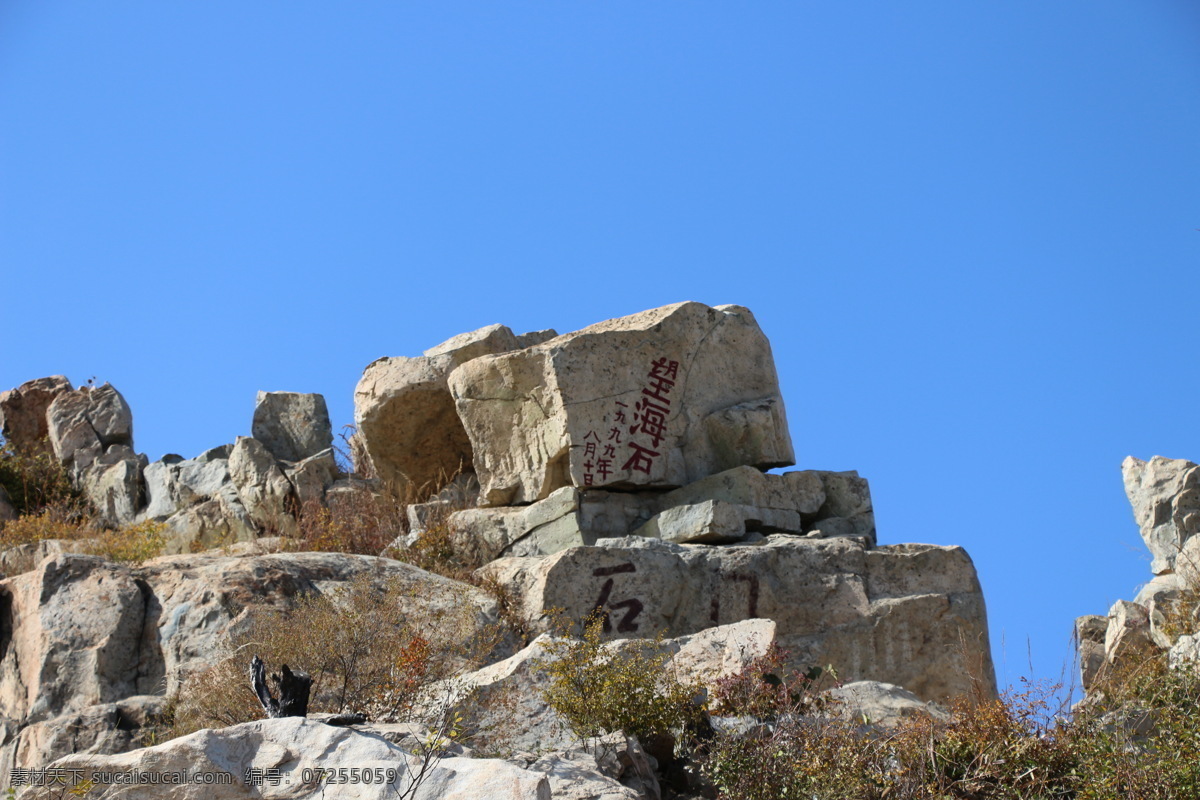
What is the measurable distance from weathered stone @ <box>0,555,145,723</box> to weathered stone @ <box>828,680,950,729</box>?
4.46m

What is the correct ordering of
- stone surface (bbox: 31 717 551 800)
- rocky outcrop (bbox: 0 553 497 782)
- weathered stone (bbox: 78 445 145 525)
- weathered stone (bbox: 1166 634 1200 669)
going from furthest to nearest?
weathered stone (bbox: 78 445 145 525)
rocky outcrop (bbox: 0 553 497 782)
weathered stone (bbox: 1166 634 1200 669)
stone surface (bbox: 31 717 551 800)

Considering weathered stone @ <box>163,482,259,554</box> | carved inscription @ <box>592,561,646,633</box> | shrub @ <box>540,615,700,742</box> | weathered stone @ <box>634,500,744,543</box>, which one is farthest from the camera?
weathered stone @ <box>163,482,259,554</box>

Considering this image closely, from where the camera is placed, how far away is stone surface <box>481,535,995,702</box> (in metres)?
10.1

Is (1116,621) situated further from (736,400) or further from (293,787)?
(293,787)

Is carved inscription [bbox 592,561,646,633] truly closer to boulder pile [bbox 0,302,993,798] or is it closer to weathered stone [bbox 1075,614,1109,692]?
boulder pile [bbox 0,302,993,798]

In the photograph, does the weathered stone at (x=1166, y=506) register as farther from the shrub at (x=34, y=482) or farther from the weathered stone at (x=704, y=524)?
the shrub at (x=34, y=482)

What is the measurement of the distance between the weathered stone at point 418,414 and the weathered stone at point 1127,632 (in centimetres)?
598

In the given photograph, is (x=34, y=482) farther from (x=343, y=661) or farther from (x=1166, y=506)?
(x=1166, y=506)

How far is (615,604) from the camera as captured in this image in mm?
10055

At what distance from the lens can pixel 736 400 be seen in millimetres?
12445

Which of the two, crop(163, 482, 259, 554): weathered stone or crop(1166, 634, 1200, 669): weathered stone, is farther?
crop(163, 482, 259, 554): weathered stone

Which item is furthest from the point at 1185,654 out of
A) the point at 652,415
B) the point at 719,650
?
the point at 652,415

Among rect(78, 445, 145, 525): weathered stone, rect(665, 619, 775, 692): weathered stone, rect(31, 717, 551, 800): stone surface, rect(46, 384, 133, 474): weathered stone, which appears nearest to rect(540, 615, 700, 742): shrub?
rect(665, 619, 775, 692): weathered stone

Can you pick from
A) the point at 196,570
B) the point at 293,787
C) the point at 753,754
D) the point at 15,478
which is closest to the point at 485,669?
the point at 753,754
